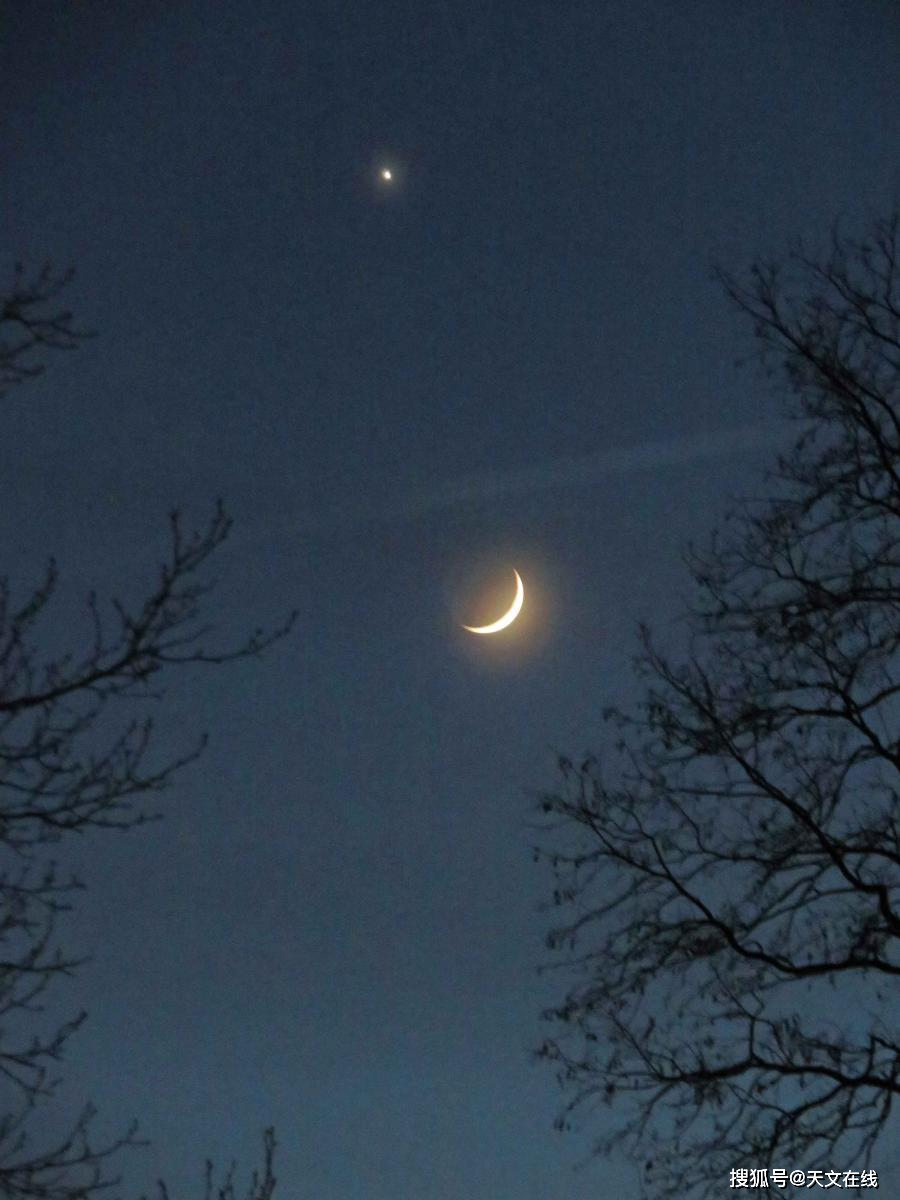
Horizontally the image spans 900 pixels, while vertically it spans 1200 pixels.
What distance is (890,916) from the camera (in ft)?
24.0

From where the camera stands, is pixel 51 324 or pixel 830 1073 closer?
pixel 51 324

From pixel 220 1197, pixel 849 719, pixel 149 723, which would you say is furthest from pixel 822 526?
pixel 220 1197

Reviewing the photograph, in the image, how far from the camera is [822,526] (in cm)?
847

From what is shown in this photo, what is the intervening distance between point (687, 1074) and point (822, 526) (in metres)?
3.93

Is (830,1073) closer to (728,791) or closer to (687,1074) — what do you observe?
(687,1074)

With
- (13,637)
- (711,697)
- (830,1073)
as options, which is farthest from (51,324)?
(830,1073)

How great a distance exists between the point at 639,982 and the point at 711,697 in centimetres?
200

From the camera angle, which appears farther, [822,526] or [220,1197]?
[220,1197]

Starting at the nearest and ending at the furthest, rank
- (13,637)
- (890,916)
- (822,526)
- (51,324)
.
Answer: (13,637), (51,324), (890,916), (822,526)

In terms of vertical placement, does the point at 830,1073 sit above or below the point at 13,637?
below

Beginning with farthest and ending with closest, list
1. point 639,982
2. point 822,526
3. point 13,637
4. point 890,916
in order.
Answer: point 822,526, point 639,982, point 890,916, point 13,637

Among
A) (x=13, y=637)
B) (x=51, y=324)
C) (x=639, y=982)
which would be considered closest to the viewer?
(x=13, y=637)

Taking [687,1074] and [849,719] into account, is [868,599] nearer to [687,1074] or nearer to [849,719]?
[849,719]

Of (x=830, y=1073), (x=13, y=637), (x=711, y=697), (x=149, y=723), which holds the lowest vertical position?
(x=830, y=1073)
